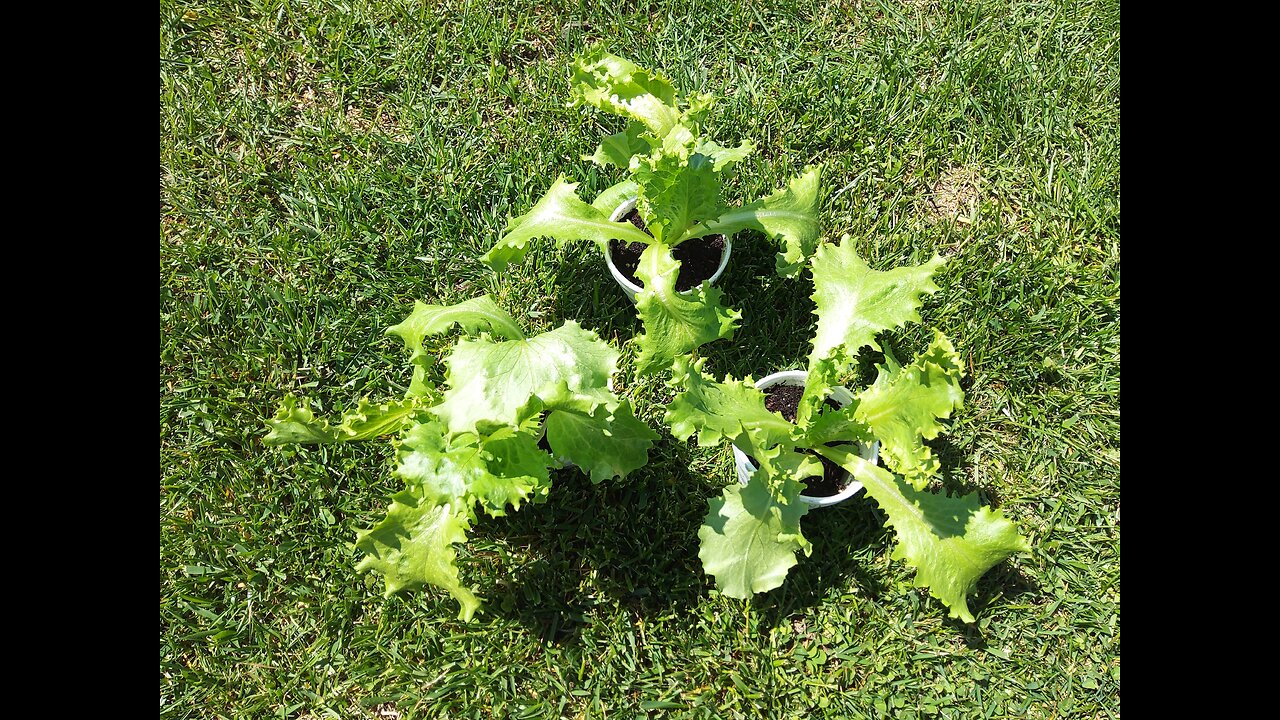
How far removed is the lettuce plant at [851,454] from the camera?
2.34m

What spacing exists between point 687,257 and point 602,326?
1.33 ft

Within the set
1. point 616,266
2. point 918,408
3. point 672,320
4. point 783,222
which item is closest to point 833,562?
point 918,408

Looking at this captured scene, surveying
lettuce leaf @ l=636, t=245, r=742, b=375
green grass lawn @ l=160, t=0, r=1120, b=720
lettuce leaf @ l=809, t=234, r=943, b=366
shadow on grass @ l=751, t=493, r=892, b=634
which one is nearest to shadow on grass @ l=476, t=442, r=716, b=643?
green grass lawn @ l=160, t=0, r=1120, b=720

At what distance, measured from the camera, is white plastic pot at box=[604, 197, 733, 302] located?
2914 mm

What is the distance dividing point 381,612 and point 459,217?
148 cm

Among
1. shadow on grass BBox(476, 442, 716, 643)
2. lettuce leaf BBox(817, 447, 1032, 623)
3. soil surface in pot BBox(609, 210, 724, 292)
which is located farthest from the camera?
soil surface in pot BBox(609, 210, 724, 292)

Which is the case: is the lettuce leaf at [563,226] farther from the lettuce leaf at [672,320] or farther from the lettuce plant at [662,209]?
the lettuce leaf at [672,320]

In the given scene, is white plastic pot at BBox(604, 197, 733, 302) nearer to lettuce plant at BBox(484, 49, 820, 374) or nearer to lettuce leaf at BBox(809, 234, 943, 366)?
lettuce plant at BBox(484, 49, 820, 374)

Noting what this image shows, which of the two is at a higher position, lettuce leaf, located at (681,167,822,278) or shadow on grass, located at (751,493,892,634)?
lettuce leaf, located at (681,167,822,278)

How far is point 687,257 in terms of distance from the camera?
305 centimetres

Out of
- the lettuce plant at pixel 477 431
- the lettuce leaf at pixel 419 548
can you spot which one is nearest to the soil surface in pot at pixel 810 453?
the lettuce plant at pixel 477 431

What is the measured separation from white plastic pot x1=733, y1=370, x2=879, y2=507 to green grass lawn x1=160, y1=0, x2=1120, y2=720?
246mm

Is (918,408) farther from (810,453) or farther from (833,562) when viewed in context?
(833,562)
